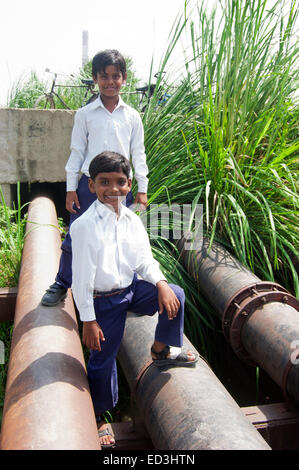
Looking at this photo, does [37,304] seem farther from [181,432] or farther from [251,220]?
[251,220]

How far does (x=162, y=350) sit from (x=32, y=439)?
924 millimetres

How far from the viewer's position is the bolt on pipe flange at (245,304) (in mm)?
2922

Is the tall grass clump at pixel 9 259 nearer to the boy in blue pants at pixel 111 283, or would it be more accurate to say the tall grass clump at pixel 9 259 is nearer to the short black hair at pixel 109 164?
the boy in blue pants at pixel 111 283

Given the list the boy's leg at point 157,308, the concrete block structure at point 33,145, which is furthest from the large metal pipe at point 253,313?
the concrete block structure at point 33,145

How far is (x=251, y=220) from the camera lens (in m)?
3.90

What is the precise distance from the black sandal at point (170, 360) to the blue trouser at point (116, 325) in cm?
8

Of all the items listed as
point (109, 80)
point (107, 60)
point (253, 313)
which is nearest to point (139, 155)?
point (109, 80)

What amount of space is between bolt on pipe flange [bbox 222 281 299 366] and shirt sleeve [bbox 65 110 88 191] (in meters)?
1.29

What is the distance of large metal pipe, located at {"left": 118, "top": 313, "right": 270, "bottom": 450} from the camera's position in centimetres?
178

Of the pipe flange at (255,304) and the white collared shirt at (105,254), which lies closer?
the white collared shirt at (105,254)

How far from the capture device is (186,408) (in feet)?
6.42

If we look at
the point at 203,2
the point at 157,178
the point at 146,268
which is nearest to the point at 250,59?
the point at 203,2

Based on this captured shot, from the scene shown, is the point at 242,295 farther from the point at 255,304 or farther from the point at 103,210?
the point at 103,210

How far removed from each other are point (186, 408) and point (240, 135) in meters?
2.59
